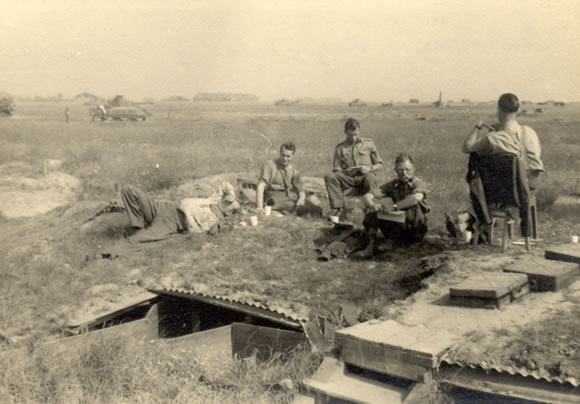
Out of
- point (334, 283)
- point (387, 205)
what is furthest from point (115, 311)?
point (387, 205)

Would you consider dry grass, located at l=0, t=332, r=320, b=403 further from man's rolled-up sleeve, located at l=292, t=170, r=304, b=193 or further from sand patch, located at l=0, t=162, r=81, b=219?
sand patch, located at l=0, t=162, r=81, b=219

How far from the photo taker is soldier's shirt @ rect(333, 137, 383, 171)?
25.4 ft

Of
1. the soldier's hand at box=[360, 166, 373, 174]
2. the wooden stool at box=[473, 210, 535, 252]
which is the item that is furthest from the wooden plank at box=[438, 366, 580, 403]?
the soldier's hand at box=[360, 166, 373, 174]

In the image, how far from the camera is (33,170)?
12648mm

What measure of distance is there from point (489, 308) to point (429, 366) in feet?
3.32

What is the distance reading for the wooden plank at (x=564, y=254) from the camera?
16.2 ft

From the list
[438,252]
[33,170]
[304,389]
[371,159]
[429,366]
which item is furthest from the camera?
[33,170]

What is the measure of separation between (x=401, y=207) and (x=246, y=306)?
202 centimetres

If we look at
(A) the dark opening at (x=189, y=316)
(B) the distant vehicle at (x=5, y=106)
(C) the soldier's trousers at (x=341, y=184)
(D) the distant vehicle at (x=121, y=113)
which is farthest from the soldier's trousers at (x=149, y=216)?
(D) the distant vehicle at (x=121, y=113)

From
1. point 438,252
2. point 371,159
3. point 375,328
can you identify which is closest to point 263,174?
point 371,159

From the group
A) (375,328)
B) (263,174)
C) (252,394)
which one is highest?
(263,174)

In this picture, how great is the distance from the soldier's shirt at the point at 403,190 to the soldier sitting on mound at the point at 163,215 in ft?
8.42

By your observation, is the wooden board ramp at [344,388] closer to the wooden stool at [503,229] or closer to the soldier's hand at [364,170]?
the wooden stool at [503,229]

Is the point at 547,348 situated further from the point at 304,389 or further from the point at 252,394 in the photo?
the point at 252,394
